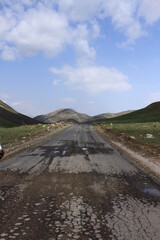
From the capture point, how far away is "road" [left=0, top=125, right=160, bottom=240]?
19.8ft

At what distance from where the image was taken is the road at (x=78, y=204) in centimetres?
603

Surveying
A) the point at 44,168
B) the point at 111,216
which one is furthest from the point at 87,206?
the point at 44,168

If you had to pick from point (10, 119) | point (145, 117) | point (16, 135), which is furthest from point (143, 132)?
point (10, 119)

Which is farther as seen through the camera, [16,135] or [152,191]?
[16,135]

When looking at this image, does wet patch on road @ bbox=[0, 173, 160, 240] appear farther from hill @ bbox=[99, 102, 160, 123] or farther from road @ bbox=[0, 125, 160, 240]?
hill @ bbox=[99, 102, 160, 123]

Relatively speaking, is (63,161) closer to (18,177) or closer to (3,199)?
(18,177)

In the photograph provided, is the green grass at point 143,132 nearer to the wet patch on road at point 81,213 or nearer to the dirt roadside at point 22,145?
the dirt roadside at point 22,145

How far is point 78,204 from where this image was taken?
791cm

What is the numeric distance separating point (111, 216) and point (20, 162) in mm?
9394

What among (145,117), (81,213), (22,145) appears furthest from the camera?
(145,117)

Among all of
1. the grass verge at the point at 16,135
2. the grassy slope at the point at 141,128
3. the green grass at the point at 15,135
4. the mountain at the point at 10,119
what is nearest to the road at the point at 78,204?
the grassy slope at the point at 141,128

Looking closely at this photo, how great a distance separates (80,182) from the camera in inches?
421

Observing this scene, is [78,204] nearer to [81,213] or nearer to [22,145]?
[81,213]

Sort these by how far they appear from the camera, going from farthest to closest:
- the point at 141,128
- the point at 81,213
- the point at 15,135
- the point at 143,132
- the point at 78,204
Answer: the point at 141,128 → the point at 15,135 → the point at 143,132 → the point at 78,204 → the point at 81,213
